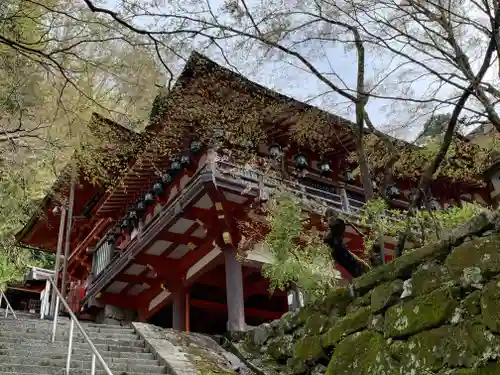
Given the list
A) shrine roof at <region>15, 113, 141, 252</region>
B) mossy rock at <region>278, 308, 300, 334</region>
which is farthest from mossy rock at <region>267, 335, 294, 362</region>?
shrine roof at <region>15, 113, 141, 252</region>

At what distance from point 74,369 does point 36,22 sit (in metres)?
4.36

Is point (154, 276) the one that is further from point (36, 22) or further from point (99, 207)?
point (36, 22)

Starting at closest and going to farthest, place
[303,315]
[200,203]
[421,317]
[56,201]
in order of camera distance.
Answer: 1. [421,317]
2. [303,315]
3. [200,203]
4. [56,201]

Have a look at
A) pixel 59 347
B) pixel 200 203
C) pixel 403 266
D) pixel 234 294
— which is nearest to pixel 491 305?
pixel 403 266

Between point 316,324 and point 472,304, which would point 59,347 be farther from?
point 472,304

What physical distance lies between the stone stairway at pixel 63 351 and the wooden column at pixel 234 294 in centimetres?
274

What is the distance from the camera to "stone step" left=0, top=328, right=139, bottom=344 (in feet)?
27.0

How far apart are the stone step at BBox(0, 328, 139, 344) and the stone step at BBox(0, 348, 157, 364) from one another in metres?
0.72

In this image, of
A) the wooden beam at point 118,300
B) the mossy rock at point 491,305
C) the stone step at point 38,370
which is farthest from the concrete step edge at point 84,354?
the wooden beam at point 118,300

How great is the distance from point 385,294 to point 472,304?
116 centimetres

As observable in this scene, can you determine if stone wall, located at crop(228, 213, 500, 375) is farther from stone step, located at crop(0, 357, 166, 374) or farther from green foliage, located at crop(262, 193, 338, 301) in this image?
stone step, located at crop(0, 357, 166, 374)

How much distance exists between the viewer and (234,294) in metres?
11.8

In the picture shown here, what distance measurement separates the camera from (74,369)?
21.9ft

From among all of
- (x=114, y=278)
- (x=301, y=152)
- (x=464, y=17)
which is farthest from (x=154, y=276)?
(x=464, y=17)
